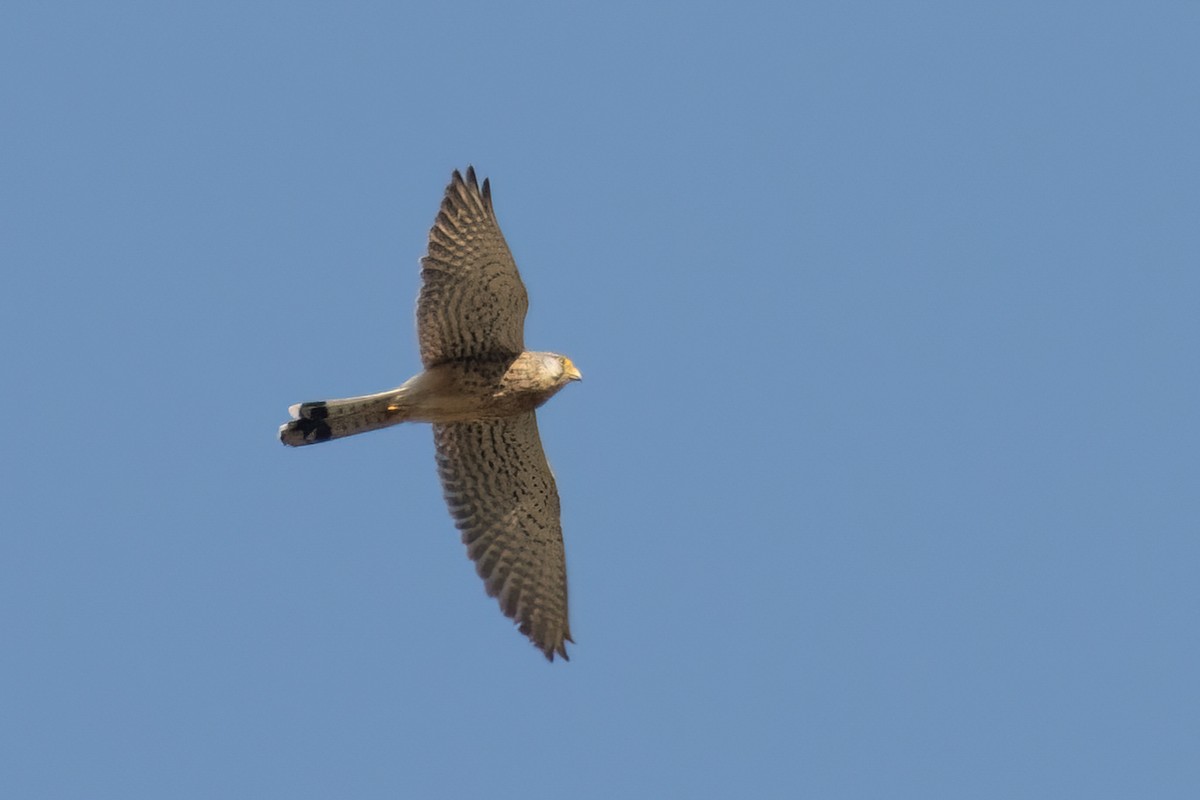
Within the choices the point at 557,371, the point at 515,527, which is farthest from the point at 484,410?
the point at 515,527

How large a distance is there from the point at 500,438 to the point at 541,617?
5.62 ft

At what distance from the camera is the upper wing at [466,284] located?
14.7 metres

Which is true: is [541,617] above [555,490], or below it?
below

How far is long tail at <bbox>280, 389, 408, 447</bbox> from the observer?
48.6ft

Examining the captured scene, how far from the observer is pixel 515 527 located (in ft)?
52.0

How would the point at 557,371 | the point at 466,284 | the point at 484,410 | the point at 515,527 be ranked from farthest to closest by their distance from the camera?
1. the point at 515,527
2. the point at 484,410
3. the point at 557,371
4. the point at 466,284

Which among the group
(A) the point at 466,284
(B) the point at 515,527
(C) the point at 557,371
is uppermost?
(A) the point at 466,284

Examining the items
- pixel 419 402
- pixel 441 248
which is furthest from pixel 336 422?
pixel 441 248

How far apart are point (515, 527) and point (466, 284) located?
244cm

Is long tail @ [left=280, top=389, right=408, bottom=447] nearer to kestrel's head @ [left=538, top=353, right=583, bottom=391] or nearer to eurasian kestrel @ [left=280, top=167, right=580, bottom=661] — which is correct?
eurasian kestrel @ [left=280, top=167, right=580, bottom=661]

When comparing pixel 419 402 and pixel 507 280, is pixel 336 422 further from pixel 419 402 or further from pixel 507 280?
pixel 507 280

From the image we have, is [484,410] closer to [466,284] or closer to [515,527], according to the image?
[466,284]

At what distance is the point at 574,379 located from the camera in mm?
15141

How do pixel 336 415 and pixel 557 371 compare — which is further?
pixel 557 371
